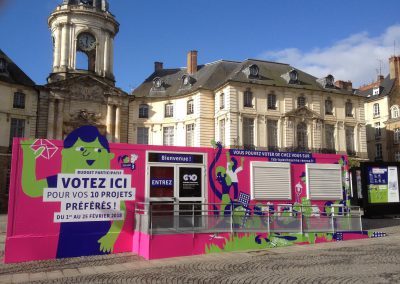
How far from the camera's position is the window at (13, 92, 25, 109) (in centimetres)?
3831

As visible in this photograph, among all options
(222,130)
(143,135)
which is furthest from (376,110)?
(143,135)

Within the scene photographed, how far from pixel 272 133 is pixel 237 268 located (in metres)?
31.4

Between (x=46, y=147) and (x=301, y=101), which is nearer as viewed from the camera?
(x=46, y=147)

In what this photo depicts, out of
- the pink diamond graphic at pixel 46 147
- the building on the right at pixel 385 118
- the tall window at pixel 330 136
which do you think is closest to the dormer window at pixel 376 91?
the building on the right at pixel 385 118

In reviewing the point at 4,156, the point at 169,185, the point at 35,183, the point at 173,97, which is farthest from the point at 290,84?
the point at 35,183

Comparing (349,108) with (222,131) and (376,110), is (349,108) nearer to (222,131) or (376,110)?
(376,110)

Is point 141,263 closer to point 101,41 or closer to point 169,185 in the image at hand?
point 169,185

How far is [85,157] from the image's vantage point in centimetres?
1230

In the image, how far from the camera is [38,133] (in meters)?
38.9

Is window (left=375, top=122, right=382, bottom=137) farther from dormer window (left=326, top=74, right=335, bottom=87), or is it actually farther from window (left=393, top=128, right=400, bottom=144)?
dormer window (left=326, top=74, right=335, bottom=87)

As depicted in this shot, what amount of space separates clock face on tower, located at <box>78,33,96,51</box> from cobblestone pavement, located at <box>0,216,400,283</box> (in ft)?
115

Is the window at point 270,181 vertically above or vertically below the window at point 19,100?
below

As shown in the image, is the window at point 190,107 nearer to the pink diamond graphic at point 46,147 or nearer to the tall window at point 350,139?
the tall window at point 350,139

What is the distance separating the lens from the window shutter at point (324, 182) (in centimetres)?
1508
